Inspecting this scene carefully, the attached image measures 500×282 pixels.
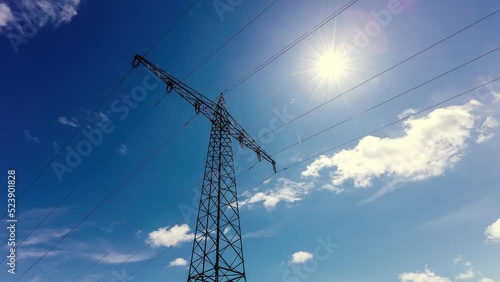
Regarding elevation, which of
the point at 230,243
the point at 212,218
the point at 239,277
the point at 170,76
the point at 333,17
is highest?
the point at 170,76

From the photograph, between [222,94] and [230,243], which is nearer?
[230,243]

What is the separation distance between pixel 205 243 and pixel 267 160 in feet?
→ 31.3

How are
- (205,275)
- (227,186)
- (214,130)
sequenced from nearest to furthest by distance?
(205,275)
(227,186)
(214,130)

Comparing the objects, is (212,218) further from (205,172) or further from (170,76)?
(170,76)

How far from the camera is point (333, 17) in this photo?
1396 centimetres

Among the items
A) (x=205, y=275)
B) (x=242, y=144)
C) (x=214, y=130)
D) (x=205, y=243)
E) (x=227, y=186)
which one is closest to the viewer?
(x=205, y=275)

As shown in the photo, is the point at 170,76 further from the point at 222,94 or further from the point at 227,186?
the point at 227,186

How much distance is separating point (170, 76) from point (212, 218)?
9.77 meters

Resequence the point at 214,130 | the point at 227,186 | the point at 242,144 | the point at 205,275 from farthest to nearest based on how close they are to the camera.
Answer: the point at 242,144, the point at 214,130, the point at 227,186, the point at 205,275

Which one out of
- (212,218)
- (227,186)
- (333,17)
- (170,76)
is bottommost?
(212,218)

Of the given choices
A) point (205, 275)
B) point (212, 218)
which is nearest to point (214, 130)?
point (212, 218)

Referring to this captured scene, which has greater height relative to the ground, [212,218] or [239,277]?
[212,218]

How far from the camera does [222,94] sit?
2166cm

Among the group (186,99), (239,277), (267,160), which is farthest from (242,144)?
(239,277)
